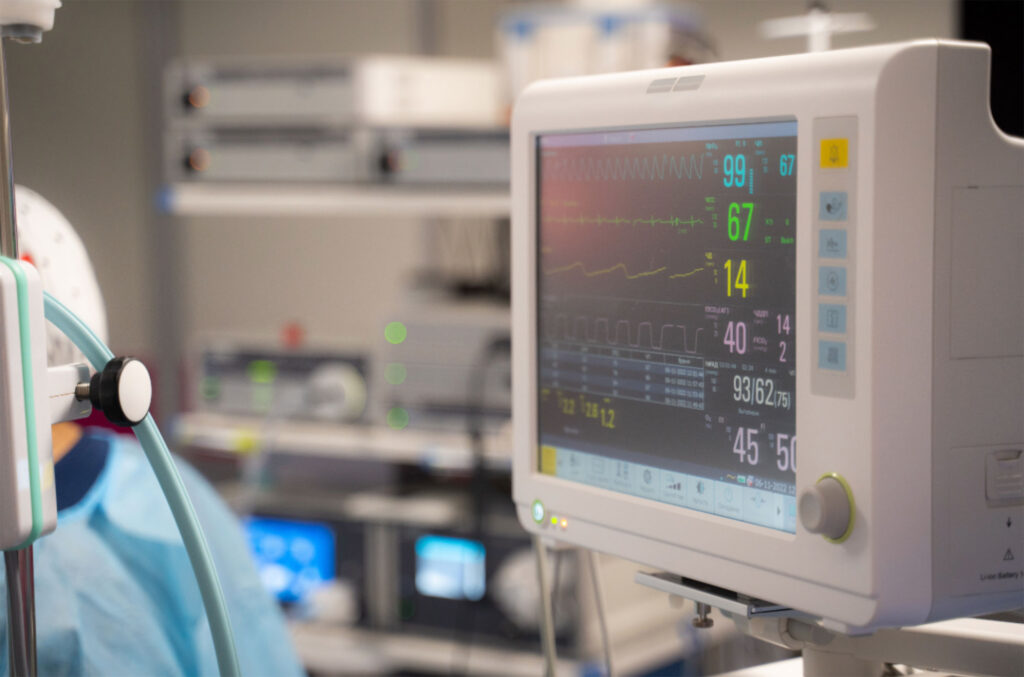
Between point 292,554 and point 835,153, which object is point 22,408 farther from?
point 292,554

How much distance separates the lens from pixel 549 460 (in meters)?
0.81

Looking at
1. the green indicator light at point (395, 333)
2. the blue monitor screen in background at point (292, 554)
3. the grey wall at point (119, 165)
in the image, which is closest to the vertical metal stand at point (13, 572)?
the green indicator light at point (395, 333)

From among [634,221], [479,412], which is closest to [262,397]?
[479,412]

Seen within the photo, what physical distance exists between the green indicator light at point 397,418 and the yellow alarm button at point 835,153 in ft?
5.90

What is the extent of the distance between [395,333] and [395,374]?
83 millimetres

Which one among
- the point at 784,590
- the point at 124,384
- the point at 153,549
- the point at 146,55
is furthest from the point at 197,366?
the point at 784,590

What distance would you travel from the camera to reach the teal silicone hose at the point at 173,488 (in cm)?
71

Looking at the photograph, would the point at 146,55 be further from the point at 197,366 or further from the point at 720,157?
the point at 720,157

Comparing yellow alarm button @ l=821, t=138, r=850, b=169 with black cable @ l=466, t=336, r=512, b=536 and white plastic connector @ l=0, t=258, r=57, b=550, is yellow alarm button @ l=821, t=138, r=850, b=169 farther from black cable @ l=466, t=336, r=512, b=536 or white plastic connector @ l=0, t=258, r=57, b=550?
black cable @ l=466, t=336, r=512, b=536

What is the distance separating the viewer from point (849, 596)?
1.95 ft

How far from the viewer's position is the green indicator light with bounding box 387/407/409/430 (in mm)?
2344

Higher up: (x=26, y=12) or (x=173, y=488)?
(x=26, y=12)

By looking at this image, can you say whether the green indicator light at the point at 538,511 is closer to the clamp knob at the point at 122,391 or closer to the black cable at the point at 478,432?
the clamp knob at the point at 122,391

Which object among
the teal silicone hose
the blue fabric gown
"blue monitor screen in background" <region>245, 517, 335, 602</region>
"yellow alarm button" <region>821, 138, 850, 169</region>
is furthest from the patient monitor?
"blue monitor screen in background" <region>245, 517, 335, 602</region>
